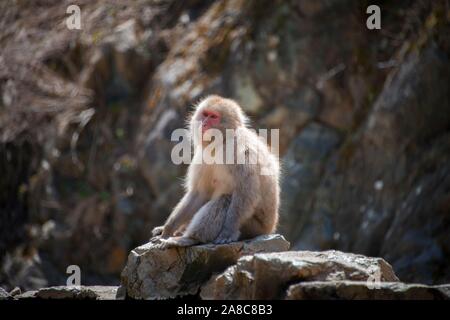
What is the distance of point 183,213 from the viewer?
6.07 metres

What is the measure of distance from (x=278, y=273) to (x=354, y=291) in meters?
0.54

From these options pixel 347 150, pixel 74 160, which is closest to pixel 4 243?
pixel 74 160

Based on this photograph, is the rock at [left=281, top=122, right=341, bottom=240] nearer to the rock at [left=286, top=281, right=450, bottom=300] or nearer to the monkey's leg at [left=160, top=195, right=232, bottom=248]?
the monkey's leg at [left=160, top=195, right=232, bottom=248]

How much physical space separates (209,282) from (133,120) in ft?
22.8

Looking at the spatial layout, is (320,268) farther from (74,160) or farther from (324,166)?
(74,160)

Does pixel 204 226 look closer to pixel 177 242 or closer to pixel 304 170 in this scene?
pixel 177 242

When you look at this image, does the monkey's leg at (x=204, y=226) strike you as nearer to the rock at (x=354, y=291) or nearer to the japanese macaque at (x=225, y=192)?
the japanese macaque at (x=225, y=192)

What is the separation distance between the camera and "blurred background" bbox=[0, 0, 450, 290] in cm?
870

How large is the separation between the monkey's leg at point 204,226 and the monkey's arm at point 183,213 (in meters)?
0.42

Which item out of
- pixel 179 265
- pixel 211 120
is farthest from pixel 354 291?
pixel 211 120

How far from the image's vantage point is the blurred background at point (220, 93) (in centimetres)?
870

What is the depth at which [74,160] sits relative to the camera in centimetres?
1141

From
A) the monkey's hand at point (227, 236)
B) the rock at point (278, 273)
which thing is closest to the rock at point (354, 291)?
the rock at point (278, 273)

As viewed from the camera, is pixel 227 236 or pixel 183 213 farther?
pixel 183 213
